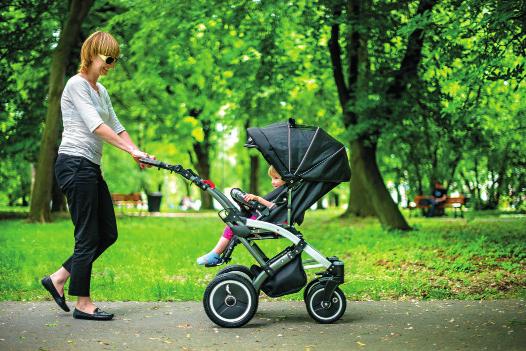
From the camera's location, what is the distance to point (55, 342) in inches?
213

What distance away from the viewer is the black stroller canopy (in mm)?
6234

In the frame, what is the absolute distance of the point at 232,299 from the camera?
19.8 feet

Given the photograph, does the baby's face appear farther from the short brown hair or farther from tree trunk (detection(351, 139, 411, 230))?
tree trunk (detection(351, 139, 411, 230))

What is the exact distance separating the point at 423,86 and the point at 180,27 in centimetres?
584

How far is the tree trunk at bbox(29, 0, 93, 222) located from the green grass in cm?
303

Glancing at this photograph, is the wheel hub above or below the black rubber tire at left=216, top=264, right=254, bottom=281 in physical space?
below

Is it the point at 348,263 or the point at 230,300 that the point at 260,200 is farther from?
the point at 348,263

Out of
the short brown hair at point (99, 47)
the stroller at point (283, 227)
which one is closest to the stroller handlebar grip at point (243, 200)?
the stroller at point (283, 227)

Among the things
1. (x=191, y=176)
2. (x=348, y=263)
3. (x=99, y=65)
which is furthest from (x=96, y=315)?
(x=348, y=263)

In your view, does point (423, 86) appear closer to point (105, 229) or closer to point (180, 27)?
point (180, 27)

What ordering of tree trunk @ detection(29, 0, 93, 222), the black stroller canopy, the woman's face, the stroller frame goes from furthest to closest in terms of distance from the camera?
tree trunk @ detection(29, 0, 93, 222)
the woman's face
the black stroller canopy
the stroller frame

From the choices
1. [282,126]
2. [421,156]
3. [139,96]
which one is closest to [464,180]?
[421,156]

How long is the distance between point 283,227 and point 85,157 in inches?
70.6

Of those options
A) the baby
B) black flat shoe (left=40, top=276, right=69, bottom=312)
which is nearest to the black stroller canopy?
the baby
